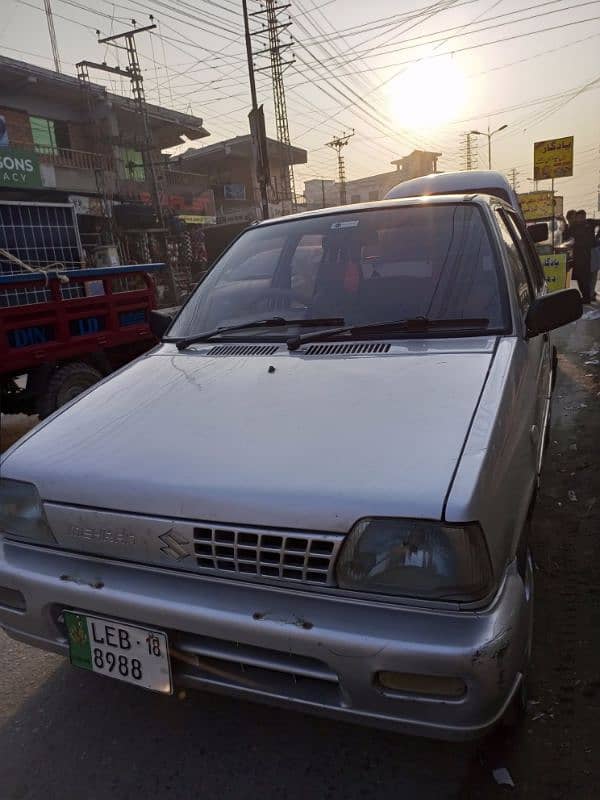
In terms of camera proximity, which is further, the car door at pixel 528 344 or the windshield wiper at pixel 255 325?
the windshield wiper at pixel 255 325

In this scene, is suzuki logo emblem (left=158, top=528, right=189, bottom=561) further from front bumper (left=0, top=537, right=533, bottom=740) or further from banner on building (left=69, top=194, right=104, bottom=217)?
banner on building (left=69, top=194, right=104, bottom=217)

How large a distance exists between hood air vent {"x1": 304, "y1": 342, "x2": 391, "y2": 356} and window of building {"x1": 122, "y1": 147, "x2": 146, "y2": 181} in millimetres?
24724

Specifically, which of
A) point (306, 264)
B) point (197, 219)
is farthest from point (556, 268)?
point (197, 219)

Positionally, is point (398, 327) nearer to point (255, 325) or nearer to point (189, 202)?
point (255, 325)

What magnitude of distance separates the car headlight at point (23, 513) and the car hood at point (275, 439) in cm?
4

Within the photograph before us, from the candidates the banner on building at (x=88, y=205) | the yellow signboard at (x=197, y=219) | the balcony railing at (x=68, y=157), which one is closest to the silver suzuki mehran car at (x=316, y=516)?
the banner on building at (x=88, y=205)

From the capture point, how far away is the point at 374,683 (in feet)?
4.65

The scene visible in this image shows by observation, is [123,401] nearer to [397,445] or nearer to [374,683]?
[397,445]

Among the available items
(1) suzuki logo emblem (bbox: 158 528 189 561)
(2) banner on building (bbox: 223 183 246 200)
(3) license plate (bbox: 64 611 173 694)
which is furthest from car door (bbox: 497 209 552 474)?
(2) banner on building (bbox: 223 183 246 200)

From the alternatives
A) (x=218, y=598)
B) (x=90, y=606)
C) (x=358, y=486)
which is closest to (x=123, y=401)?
(x=90, y=606)

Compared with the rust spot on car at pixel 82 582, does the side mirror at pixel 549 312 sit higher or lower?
higher

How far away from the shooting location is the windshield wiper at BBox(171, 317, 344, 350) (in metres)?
2.45

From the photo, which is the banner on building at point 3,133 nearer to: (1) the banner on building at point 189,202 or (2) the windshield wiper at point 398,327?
(1) the banner on building at point 189,202

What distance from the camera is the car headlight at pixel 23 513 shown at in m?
1.84
